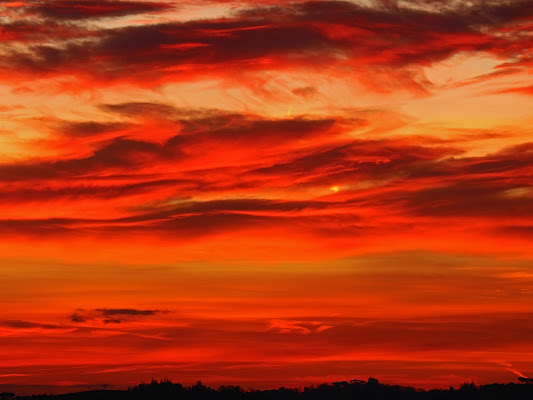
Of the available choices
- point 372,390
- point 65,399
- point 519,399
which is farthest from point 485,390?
point 65,399

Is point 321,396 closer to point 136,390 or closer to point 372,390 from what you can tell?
point 372,390

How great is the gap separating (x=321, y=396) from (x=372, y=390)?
5586mm

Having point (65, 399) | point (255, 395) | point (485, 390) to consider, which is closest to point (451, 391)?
point (485, 390)

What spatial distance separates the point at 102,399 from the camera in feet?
411

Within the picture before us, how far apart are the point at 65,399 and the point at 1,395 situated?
6411mm

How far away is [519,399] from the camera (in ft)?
392

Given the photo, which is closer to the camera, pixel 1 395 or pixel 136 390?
pixel 1 395

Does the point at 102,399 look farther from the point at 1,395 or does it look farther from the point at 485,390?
the point at 485,390

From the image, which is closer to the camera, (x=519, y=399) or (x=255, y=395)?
(x=519, y=399)

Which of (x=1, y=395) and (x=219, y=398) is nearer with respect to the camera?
(x=1, y=395)

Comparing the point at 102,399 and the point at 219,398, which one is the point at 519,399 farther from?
the point at 102,399

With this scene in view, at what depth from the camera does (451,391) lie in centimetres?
12362

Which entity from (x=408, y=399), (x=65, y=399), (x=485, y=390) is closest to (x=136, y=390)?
(x=65, y=399)

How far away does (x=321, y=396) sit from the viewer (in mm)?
124688
